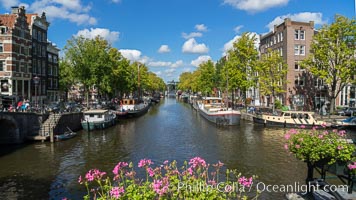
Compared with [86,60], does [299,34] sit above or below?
above

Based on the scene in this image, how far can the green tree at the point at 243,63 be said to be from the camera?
54656mm

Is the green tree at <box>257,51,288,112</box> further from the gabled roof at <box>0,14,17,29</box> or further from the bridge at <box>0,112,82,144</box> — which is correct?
the gabled roof at <box>0,14,17,29</box>

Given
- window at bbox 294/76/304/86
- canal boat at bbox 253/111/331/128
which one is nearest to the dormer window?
canal boat at bbox 253/111/331/128

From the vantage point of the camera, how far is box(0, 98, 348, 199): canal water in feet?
60.2

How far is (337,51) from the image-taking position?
151ft

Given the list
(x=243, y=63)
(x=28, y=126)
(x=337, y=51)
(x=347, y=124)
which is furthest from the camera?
(x=243, y=63)

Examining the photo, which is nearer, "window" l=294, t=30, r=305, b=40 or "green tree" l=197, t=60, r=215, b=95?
"window" l=294, t=30, r=305, b=40

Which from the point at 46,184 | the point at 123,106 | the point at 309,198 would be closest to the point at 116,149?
the point at 46,184

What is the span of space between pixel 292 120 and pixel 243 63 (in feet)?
56.3

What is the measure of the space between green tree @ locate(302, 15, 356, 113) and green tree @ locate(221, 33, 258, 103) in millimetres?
9860

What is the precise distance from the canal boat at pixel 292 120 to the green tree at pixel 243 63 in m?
11.2

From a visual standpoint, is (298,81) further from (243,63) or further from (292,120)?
(292,120)

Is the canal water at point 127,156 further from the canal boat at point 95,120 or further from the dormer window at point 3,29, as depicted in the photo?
the dormer window at point 3,29

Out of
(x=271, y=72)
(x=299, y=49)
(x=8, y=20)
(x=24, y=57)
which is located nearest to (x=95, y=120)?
(x=24, y=57)
